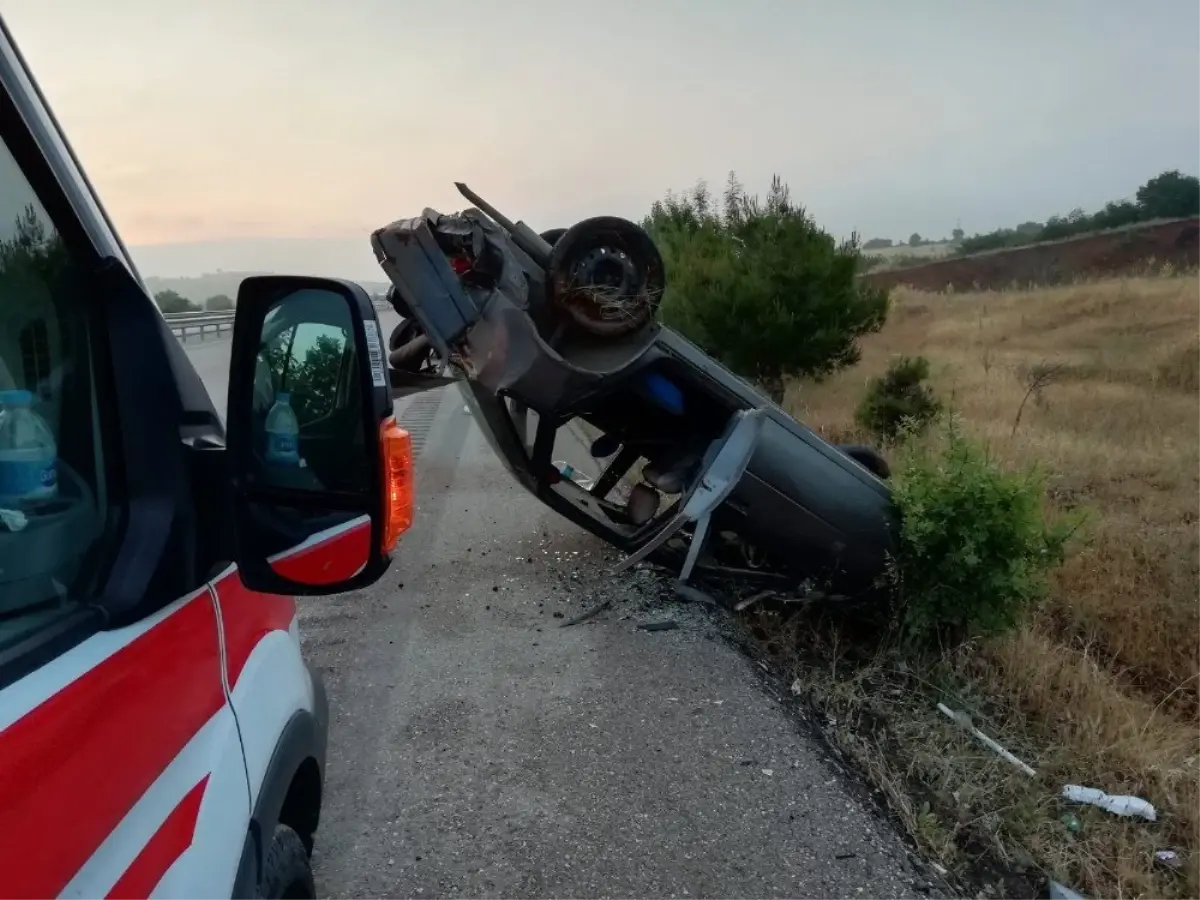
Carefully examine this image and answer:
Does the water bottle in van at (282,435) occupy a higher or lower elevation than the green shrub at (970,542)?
higher

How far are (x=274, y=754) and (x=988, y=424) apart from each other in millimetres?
11379

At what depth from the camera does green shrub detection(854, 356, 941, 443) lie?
10930mm

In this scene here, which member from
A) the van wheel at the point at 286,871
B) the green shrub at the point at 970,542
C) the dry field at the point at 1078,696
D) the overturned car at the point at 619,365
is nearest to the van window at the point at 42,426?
the van wheel at the point at 286,871

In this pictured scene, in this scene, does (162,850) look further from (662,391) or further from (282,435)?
(662,391)

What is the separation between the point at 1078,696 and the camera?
207 inches

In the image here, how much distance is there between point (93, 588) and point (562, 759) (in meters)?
3.30

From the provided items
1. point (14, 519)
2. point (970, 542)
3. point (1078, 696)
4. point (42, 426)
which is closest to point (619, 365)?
point (970, 542)

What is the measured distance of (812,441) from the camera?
217 inches

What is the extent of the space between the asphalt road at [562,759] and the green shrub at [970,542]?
1.11 metres

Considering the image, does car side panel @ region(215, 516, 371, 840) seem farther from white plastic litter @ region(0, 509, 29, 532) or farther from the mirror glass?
Answer: white plastic litter @ region(0, 509, 29, 532)

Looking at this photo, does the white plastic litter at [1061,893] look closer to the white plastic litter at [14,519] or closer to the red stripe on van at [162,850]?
the red stripe on van at [162,850]

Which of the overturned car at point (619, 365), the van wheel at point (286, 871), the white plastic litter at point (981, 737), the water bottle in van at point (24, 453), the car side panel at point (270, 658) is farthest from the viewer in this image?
the overturned car at point (619, 365)

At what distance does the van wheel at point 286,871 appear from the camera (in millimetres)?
1747

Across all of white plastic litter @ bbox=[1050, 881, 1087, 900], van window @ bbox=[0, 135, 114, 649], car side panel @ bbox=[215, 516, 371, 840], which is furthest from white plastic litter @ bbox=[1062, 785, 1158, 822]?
van window @ bbox=[0, 135, 114, 649]
